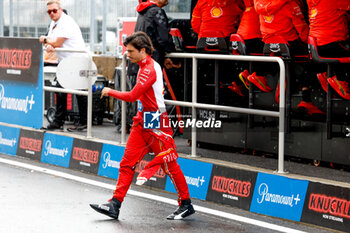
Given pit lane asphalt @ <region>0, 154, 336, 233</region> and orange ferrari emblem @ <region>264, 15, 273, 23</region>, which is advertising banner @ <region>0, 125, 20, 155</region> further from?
orange ferrari emblem @ <region>264, 15, 273, 23</region>

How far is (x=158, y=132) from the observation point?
306 inches

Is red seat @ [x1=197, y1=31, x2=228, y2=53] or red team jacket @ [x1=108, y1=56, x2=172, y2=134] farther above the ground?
red seat @ [x1=197, y1=31, x2=228, y2=53]

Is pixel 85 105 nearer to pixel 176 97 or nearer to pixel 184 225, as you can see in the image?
pixel 176 97

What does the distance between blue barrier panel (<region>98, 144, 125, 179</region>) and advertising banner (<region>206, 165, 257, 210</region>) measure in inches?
63.5

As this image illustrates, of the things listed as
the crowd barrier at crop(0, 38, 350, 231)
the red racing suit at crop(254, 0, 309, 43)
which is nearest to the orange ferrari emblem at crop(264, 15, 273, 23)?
the red racing suit at crop(254, 0, 309, 43)

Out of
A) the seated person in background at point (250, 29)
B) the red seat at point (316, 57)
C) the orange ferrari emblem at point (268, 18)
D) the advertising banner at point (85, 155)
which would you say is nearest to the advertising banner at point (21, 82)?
the advertising banner at point (85, 155)

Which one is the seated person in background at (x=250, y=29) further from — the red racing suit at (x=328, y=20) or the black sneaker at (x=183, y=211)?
the black sneaker at (x=183, y=211)

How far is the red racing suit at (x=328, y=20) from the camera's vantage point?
8.52m

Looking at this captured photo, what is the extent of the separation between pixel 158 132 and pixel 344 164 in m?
2.45

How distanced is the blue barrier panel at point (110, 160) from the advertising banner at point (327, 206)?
299 cm

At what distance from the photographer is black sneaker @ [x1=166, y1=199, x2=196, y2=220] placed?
7688 mm

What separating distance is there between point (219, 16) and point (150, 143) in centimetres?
282

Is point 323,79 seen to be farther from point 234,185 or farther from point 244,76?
point 234,185

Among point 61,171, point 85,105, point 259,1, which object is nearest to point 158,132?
point 259,1
